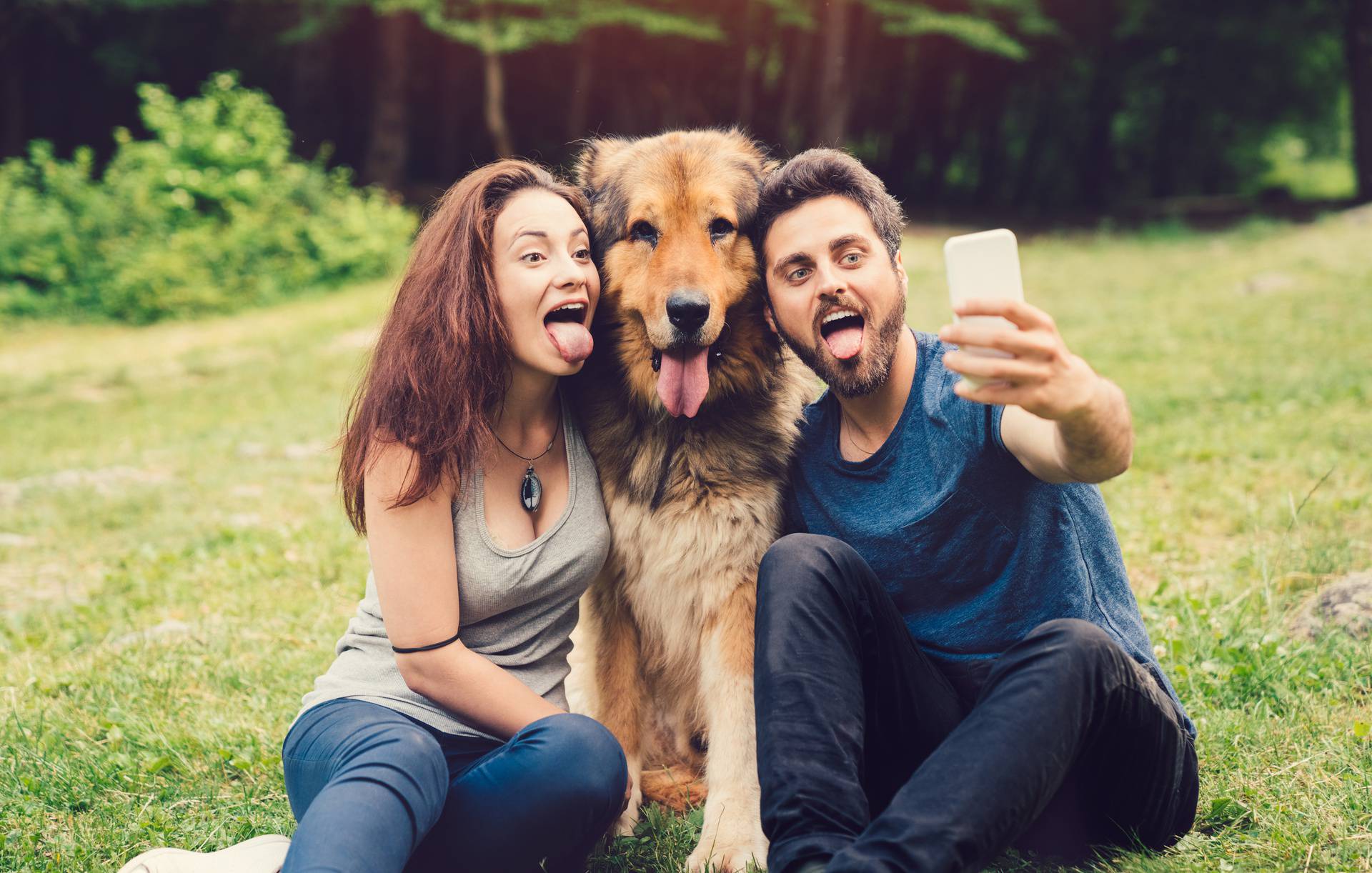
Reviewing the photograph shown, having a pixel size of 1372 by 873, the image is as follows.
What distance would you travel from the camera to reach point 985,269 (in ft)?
5.69

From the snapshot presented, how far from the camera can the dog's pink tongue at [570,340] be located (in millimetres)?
2488

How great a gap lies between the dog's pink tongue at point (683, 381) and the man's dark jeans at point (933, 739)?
59cm

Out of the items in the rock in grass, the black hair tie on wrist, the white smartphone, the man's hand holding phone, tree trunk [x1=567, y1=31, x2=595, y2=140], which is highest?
tree trunk [x1=567, y1=31, x2=595, y2=140]

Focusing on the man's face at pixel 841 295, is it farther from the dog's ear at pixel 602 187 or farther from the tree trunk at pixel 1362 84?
the tree trunk at pixel 1362 84

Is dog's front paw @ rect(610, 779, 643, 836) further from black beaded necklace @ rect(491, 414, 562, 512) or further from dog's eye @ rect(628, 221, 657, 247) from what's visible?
dog's eye @ rect(628, 221, 657, 247)

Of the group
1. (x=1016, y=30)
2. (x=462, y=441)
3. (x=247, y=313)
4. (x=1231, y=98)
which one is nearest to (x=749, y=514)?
(x=462, y=441)

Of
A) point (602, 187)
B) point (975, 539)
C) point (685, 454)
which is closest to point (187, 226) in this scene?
point (602, 187)

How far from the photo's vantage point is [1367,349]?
7.54m

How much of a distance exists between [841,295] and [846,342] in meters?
0.11

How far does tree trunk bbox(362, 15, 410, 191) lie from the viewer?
16.8 m

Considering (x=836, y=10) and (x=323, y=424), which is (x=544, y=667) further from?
(x=836, y=10)

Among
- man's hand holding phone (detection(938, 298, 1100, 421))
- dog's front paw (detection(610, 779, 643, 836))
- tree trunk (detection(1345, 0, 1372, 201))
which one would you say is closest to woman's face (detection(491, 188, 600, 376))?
man's hand holding phone (detection(938, 298, 1100, 421))

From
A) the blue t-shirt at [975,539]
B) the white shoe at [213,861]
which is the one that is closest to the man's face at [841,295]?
the blue t-shirt at [975,539]

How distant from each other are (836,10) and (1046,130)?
374 inches
